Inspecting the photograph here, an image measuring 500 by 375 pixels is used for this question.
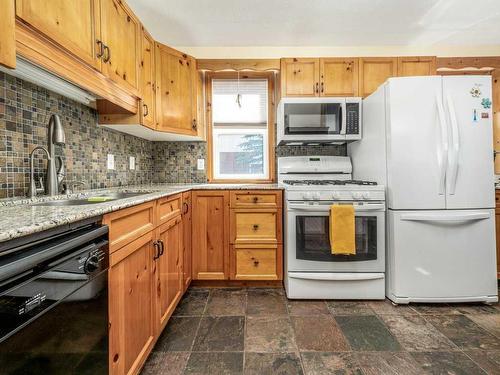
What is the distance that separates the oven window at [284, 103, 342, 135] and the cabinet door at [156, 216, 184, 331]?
4.37 feet

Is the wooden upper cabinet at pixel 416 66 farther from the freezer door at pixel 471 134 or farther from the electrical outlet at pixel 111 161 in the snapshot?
the electrical outlet at pixel 111 161

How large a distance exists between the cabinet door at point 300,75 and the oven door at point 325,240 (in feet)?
3.79

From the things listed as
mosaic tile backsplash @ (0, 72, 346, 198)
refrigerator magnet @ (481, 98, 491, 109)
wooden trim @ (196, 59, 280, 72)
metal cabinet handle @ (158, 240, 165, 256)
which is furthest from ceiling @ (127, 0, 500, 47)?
metal cabinet handle @ (158, 240, 165, 256)

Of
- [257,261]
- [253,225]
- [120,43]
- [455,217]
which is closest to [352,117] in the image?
[455,217]

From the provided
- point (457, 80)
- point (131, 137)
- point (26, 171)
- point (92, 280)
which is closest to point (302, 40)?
point (457, 80)

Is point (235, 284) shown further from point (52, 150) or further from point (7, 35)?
point (7, 35)

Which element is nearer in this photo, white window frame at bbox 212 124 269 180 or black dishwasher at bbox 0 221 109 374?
black dishwasher at bbox 0 221 109 374

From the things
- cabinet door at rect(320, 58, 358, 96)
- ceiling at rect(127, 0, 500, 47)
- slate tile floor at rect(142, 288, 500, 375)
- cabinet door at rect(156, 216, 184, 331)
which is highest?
ceiling at rect(127, 0, 500, 47)

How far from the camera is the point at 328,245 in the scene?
76.5 inches

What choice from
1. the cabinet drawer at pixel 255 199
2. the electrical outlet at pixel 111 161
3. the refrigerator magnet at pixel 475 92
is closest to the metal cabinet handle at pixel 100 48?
the electrical outlet at pixel 111 161

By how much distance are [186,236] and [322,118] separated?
5.26 ft

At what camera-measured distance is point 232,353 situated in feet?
4.50

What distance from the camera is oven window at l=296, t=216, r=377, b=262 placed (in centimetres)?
192

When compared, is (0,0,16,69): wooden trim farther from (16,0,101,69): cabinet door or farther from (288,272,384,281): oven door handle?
(288,272,384,281): oven door handle
